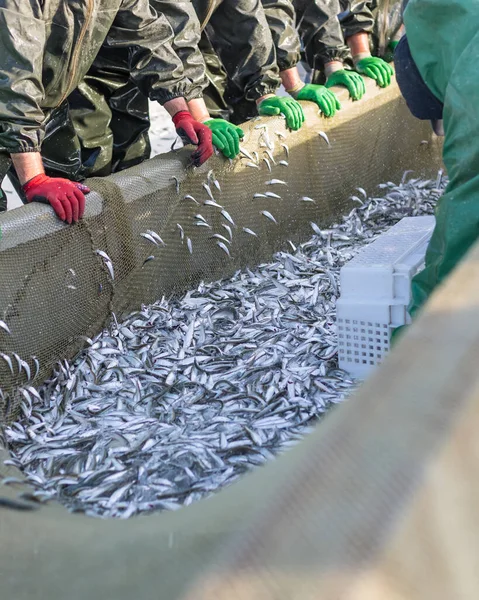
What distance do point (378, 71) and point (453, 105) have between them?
3372 millimetres

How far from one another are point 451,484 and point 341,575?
194mm

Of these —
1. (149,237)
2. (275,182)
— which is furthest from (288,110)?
(149,237)

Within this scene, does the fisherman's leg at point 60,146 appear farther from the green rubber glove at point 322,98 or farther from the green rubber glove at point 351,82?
the green rubber glove at point 351,82

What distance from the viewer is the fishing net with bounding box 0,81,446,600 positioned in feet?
3.05

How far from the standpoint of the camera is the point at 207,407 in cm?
333

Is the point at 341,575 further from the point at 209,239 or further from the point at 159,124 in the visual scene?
the point at 159,124

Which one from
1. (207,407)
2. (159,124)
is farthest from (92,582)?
(159,124)

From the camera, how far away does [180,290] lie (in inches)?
170

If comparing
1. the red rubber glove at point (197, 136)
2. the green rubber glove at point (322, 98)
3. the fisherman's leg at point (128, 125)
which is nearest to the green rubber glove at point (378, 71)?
the green rubber glove at point (322, 98)

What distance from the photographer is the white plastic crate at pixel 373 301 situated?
3.32m

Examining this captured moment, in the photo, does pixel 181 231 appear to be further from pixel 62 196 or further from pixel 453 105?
pixel 453 105

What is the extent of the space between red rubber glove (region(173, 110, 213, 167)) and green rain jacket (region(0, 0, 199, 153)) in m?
0.27

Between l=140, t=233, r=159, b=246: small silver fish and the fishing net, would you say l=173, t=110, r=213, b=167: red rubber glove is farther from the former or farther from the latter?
l=140, t=233, r=159, b=246: small silver fish

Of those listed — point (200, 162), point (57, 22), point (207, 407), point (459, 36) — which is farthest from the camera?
point (200, 162)
